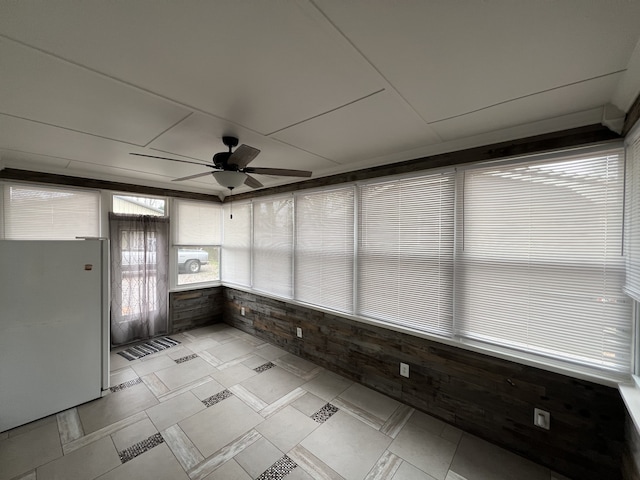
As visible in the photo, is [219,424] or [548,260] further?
[219,424]

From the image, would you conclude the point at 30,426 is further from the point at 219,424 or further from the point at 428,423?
the point at 428,423

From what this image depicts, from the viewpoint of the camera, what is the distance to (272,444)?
2072 mm

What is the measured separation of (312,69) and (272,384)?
3.07m

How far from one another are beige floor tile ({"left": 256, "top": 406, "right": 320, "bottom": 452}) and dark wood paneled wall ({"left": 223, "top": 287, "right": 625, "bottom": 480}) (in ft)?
2.80

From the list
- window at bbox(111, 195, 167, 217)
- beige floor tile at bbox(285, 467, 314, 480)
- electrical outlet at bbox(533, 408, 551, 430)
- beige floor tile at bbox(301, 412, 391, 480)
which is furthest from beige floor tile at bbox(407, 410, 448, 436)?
window at bbox(111, 195, 167, 217)

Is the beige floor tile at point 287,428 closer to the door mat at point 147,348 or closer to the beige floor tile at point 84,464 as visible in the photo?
the beige floor tile at point 84,464

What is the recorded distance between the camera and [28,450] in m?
1.98

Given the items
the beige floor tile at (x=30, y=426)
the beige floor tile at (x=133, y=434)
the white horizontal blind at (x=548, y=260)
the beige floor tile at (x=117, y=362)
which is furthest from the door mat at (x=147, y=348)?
the white horizontal blind at (x=548, y=260)

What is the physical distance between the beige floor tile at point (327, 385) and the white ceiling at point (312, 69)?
263 centimetres

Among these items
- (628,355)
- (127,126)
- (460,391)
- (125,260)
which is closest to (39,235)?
(125,260)

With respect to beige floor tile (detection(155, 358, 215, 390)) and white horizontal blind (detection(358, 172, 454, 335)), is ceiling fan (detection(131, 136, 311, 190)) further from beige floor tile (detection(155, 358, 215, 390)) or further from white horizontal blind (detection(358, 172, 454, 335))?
beige floor tile (detection(155, 358, 215, 390))

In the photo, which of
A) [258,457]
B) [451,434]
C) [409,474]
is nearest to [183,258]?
[258,457]

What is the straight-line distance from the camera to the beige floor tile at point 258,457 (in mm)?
A: 1852

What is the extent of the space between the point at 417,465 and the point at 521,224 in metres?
2.01
